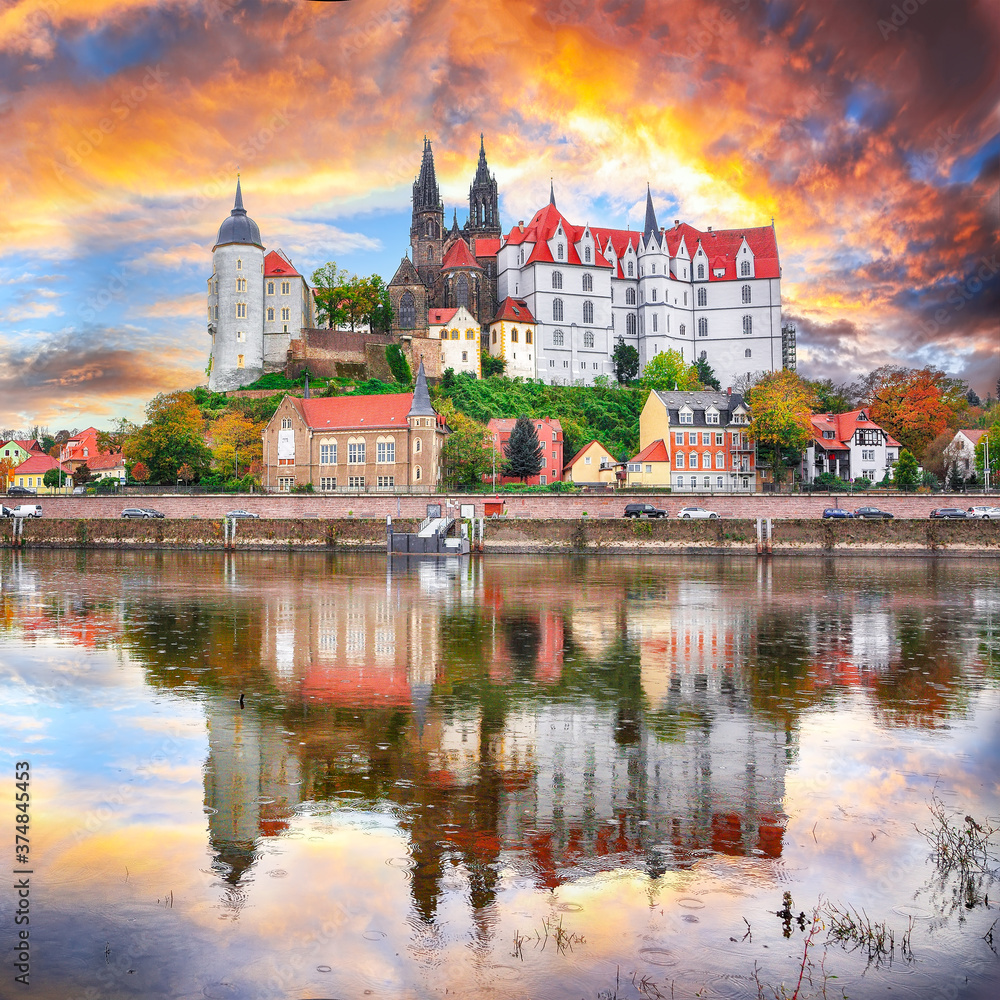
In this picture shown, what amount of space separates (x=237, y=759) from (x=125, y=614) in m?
18.0

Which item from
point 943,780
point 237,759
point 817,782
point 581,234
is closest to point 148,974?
point 237,759

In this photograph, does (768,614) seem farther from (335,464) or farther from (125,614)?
(335,464)

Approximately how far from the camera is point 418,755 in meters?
12.7

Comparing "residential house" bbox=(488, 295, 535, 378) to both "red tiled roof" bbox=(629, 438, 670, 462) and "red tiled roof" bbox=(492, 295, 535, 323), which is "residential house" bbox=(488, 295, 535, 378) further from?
"red tiled roof" bbox=(629, 438, 670, 462)

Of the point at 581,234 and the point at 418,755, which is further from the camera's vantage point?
the point at 581,234

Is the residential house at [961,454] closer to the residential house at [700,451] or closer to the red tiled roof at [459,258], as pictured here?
the residential house at [700,451]

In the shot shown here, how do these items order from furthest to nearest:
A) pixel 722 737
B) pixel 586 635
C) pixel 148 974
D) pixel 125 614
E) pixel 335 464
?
1. pixel 335 464
2. pixel 125 614
3. pixel 586 635
4. pixel 722 737
5. pixel 148 974

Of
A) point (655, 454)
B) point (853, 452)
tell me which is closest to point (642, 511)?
point (655, 454)

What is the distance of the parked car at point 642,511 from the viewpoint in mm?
66562

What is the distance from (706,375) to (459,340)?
32.3 metres

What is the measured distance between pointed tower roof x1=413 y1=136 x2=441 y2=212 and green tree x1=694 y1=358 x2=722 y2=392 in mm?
43398

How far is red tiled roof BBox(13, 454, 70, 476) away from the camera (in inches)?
→ 4707

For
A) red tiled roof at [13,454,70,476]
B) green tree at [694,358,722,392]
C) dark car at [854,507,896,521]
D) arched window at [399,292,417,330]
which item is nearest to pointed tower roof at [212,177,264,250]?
arched window at [399,292,417,330]

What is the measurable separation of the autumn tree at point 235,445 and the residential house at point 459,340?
1117 inches
